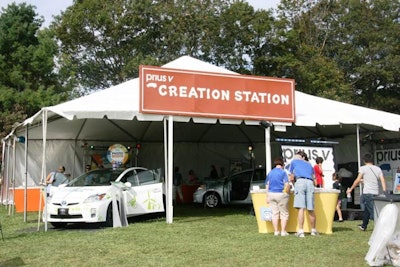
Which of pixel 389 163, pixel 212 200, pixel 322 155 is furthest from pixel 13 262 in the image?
pixel 389 163

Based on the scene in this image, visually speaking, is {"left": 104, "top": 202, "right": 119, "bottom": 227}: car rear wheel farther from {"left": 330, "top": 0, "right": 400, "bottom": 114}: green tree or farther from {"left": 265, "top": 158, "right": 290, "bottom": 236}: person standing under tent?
{"left": 330, "top": 0, "right": 400, "bottom": 114}: green tree

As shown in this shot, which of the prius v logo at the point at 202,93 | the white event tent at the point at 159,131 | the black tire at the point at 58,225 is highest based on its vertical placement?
the prius v logo at the point at 202,93

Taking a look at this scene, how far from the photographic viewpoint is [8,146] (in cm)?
2045

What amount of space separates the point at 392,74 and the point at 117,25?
19946 mm

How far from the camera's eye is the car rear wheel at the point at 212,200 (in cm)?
1934

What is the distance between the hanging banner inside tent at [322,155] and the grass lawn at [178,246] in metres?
1.32

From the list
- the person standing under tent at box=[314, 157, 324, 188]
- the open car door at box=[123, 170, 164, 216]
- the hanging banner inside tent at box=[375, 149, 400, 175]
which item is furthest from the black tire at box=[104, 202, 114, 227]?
the hanging banner inside tent at box=[375, 149, 400, 175]

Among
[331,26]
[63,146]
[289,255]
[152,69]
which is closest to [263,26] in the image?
[331,26]

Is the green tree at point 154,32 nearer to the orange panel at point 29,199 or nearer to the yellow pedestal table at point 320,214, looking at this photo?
the orange panel at point 29,199

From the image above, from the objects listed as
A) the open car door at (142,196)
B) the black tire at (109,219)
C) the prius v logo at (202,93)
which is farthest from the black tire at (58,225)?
the prius v logo at (202,93)

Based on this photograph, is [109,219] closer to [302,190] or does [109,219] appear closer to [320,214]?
[302,190]

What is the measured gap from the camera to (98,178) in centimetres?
1410

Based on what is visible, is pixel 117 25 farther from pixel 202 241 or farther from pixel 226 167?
pixel 202 241

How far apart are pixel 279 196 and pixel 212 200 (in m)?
8.79
